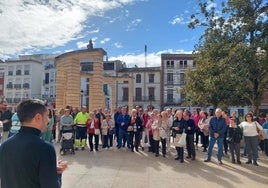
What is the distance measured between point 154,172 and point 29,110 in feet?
20.1

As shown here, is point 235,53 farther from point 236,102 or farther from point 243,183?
point 243,183

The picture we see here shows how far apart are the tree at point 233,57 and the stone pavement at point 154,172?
5886 mm

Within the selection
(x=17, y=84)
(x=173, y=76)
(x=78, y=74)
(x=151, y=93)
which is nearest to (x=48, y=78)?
(x=17, y=84)

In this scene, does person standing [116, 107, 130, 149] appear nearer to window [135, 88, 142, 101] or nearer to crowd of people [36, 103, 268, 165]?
crowd of people [36, 103, 268, 165]

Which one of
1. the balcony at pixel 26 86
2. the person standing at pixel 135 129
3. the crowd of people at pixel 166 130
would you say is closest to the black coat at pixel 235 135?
the crowd of people at pixel 166 130

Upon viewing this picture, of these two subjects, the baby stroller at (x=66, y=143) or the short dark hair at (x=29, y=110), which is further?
the baby stroller at (x=66, y=143)

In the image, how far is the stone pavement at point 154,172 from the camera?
6.81 metres

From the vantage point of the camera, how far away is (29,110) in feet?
7.72

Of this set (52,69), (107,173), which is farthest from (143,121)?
(52,69)

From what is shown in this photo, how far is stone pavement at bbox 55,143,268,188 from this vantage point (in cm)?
681

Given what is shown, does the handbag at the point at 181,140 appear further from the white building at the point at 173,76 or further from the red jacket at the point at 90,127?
the white building at the point at 173,76

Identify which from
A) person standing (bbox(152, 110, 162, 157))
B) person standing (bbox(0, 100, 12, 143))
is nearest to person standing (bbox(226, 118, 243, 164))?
person standing (bbox(152, 110, 162, 157))

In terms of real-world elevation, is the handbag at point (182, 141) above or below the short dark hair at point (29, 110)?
below

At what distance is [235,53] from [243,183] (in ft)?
31.1
